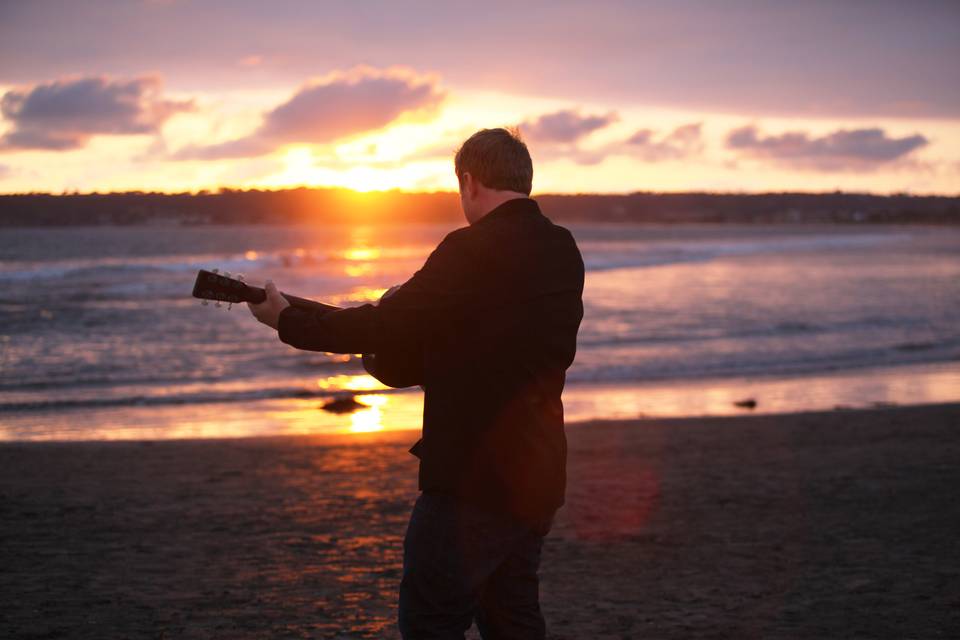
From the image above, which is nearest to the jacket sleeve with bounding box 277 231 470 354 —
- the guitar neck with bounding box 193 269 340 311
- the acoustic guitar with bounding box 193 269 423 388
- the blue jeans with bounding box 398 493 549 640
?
the acoustic guitar with bounding box 193 269 423 388

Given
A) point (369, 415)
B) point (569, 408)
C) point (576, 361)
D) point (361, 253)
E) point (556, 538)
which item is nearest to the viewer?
point (556, 538)

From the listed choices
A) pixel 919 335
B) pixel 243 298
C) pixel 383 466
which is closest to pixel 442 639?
pixel 243 298

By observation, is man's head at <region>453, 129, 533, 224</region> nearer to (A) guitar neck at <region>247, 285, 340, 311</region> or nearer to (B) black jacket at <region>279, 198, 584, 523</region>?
(B) black jacket at <region>279, 198, 584, 523</region>

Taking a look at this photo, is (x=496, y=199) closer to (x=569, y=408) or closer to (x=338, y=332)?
(x=338, y=332)

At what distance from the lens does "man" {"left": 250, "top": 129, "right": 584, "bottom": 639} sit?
2.76m

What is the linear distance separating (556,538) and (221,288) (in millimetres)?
4317

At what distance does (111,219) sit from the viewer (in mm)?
143375

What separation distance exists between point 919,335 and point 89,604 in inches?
825

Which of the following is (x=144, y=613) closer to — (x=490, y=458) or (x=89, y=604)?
(x=89, y=604)

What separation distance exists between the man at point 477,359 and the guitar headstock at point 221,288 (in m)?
0.11

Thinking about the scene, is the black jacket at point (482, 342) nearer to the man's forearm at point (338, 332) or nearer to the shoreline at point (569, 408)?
the man's forearm at point (338, 332)

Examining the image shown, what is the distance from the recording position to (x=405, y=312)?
8.99 feet

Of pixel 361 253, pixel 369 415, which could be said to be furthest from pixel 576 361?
pixel 361 253

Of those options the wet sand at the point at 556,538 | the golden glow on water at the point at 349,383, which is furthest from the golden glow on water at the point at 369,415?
the wet sand at the point at 556,538
